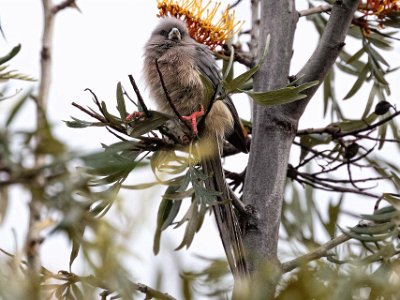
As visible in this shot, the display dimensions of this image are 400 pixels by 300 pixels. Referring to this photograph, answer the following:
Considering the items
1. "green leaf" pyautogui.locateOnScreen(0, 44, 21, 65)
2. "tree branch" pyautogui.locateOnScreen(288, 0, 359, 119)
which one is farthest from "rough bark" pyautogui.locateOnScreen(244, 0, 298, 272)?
"green leaf" pyautogui.locateOnScreen(0, 44, 21, 65)

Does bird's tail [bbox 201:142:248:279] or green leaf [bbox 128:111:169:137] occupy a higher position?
green leaf [bbox 128:111:169:137]

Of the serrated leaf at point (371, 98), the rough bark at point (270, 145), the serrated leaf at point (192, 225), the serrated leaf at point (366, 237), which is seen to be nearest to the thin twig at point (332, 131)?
the serrated leaf at point (371, 98)

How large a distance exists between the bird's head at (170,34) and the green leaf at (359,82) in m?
0.90

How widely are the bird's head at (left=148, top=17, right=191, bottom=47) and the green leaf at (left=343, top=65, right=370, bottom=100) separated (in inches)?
35.5

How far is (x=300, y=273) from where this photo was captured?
87cm

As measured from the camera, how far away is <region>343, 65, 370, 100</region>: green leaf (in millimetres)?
3059

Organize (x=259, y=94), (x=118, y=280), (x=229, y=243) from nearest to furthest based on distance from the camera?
(x=118, y=280) < (x=259, y=94) < (x=229, y=243)

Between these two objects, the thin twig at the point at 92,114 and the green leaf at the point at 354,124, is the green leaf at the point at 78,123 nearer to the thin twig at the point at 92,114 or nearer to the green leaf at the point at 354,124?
the thin twig at the point at 92,114

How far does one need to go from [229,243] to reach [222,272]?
122 centimetres

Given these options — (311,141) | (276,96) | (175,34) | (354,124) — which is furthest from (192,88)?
(276,96)

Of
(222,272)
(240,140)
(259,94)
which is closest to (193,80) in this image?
(240,140)

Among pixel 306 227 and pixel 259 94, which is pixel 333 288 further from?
pixel 306 227

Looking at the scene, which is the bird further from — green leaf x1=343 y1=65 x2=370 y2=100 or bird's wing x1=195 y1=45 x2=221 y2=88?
green leaf x1=343 y1=65 x2=370 y2=100

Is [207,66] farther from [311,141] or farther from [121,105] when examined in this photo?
[121,105]
